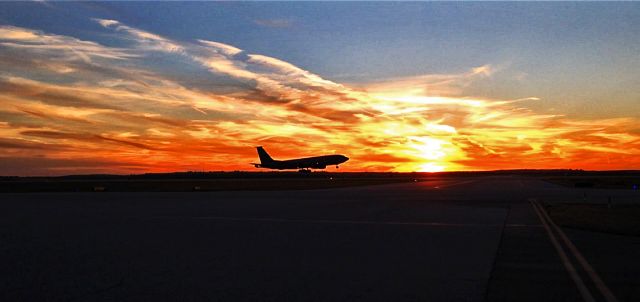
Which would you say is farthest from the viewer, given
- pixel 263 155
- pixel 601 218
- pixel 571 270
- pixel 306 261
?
pixel 263 155

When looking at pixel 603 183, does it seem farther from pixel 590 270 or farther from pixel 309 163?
pixel 590 270

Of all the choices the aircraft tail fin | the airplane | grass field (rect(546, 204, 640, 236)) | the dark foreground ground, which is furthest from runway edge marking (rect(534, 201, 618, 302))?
the aircraft tail fin

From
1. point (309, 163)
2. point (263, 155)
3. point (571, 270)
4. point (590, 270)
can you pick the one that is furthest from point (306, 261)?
point (263, 155)

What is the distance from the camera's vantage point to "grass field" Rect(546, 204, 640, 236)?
71.7ft

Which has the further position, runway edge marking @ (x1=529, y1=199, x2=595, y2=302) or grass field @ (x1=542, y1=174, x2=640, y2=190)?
grass field @ (x1=542, y1=174, x2=640, y2=190)

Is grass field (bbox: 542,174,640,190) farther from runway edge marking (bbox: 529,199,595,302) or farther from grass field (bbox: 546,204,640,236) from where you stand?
runway edge marking (bbox: 529,199,595,302)

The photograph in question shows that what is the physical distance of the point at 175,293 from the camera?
10070mm

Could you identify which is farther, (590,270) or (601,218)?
(601,218)

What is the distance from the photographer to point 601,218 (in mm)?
26203

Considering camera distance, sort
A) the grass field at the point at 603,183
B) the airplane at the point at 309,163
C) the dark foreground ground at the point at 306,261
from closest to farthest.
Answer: the dark foreground ground at the point at 306,261 < the grass field at the point at 603,183 < the airplane at the point at 309,163

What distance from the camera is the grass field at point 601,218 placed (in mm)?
21859

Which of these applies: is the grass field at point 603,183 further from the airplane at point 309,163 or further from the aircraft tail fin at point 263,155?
the aircraft tail fin at point 263,155

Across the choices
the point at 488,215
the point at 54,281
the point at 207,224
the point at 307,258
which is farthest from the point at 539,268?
Result: the point at 488,215

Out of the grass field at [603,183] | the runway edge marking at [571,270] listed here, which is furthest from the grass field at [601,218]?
the grass field at [603,183]
